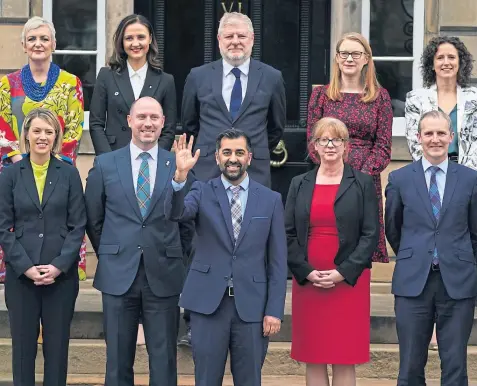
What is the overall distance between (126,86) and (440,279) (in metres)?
2.35

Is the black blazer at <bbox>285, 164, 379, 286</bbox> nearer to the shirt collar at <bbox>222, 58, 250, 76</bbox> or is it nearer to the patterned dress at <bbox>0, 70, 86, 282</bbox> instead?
the shirt collar at <bbox>222, 58, 250, 76</bbox>

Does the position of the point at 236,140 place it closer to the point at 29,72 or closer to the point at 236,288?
the point at 236,288

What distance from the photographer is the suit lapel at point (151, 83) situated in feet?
27.5

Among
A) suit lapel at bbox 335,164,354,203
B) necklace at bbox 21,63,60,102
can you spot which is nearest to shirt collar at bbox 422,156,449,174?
suit lapel at bbox 335,164,354,203

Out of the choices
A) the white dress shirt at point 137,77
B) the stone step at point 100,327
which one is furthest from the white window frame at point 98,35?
the stone step at point 100,327

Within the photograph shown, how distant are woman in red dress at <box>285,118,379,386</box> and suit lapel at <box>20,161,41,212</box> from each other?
1422mm

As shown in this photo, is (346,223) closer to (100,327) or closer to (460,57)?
(460,57)

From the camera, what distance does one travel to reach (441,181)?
7660 millimetres

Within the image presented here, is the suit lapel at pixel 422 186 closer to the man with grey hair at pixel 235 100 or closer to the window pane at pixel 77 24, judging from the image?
the man with grey hair at pixel 235 100

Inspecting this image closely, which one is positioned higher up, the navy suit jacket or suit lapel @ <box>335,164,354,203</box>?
suit lapel @ <box>335,164,354,203</box>

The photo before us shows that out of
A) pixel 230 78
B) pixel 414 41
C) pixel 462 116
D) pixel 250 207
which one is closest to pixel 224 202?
pixel 250 207

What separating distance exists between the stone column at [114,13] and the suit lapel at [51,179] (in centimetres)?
259

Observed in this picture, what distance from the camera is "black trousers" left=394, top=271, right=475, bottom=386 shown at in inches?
294

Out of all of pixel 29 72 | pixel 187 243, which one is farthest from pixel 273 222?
pixel 29 72
